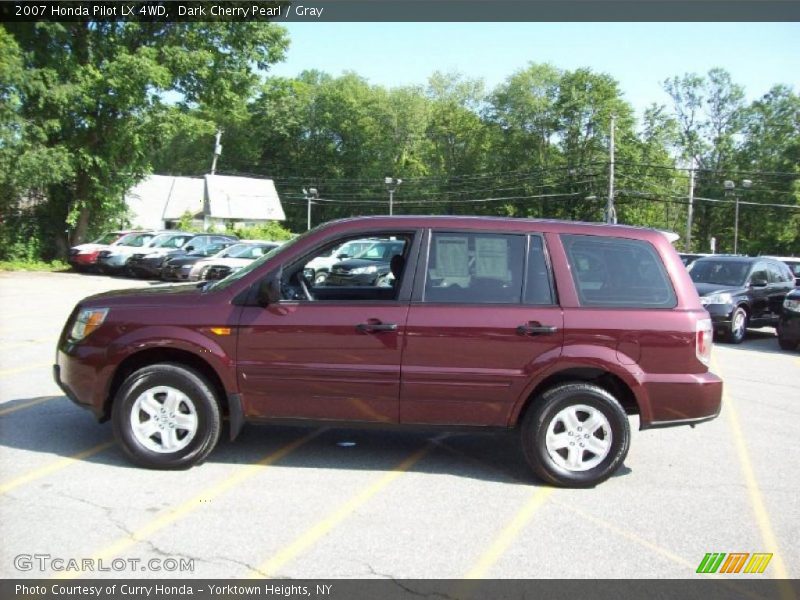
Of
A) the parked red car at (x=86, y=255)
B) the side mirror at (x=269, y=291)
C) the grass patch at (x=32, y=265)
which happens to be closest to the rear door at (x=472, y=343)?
the side mirror at (x=269, y=291)

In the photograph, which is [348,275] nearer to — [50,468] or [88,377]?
[88,377]

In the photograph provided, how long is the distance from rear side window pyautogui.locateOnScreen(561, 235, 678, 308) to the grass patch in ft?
87.5

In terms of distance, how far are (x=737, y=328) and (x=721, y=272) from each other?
1.52 m

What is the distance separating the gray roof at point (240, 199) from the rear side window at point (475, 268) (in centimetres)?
5428

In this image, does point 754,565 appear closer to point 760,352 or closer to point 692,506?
point 692,506

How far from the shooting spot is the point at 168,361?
17.0 ft

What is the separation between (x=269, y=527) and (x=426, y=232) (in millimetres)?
2299

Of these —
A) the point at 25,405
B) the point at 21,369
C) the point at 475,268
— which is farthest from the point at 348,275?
the point at 21,369

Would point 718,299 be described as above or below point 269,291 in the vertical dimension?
below

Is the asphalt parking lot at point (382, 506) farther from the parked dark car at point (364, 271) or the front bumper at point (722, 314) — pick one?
the front bumper at point (722, 314)

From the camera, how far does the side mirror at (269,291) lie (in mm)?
4961

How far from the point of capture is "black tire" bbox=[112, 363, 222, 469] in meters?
5.03

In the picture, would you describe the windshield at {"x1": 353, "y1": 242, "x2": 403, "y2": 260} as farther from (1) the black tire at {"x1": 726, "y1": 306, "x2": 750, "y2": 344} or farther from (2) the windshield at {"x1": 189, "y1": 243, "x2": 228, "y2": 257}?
(2) the windshield at {"x1": 189, "y1": 243, "x2": 228, "y2": 257}

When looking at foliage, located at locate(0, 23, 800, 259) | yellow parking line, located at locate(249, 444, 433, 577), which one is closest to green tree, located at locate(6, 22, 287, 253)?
foliage, located at locate(0, 23, 800, 259)
